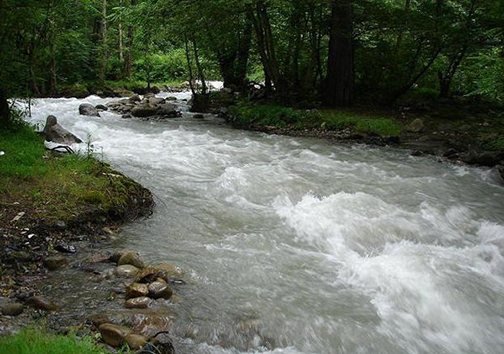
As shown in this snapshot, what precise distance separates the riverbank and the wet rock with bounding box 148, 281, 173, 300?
1.14 meters

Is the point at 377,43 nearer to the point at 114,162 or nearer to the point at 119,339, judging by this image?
the point at 114,162

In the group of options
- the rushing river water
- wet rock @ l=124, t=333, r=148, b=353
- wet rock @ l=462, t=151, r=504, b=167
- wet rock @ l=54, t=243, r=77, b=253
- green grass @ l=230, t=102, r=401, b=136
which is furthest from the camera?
green grass @ l=230, t=102, r=401, b=136

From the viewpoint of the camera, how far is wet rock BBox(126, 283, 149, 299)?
13.9 ft

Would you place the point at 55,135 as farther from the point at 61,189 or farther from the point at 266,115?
the point at 266,115

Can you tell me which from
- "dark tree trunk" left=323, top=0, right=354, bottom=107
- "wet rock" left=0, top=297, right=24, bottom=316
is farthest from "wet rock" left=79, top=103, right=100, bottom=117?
"wet rock" left=0, top=297, right=24, bottom=316

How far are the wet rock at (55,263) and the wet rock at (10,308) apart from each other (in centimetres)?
87

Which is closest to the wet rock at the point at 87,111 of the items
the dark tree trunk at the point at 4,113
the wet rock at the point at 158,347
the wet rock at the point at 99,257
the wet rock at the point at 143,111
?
the wet rock at the point at 143,111

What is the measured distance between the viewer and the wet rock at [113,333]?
3513 millimetres

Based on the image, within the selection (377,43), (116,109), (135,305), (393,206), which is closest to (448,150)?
(393,206)

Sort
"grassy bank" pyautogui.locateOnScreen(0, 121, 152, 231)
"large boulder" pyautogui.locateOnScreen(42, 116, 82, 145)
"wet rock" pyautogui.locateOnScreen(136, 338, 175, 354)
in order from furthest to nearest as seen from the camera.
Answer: "large boulder" pyautogui.locateOnScreen(42, 116, 82, 145) < "grassy bank" pyautogui.locateOnScreen(0, 121, 152, 231) < "wet rock" pyautogui.locateOnScreen(136, 338, 175, 354)

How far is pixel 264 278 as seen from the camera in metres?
5.02

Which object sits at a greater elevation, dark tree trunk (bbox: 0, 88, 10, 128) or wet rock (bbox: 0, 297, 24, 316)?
dark tree trunk (bbox: 0, 88, 10, 128)

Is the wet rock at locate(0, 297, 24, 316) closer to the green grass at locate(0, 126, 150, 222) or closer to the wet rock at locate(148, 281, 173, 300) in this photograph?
the wet rock at locate(148, 281, 173, 300)

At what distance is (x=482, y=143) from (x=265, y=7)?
8.14m
